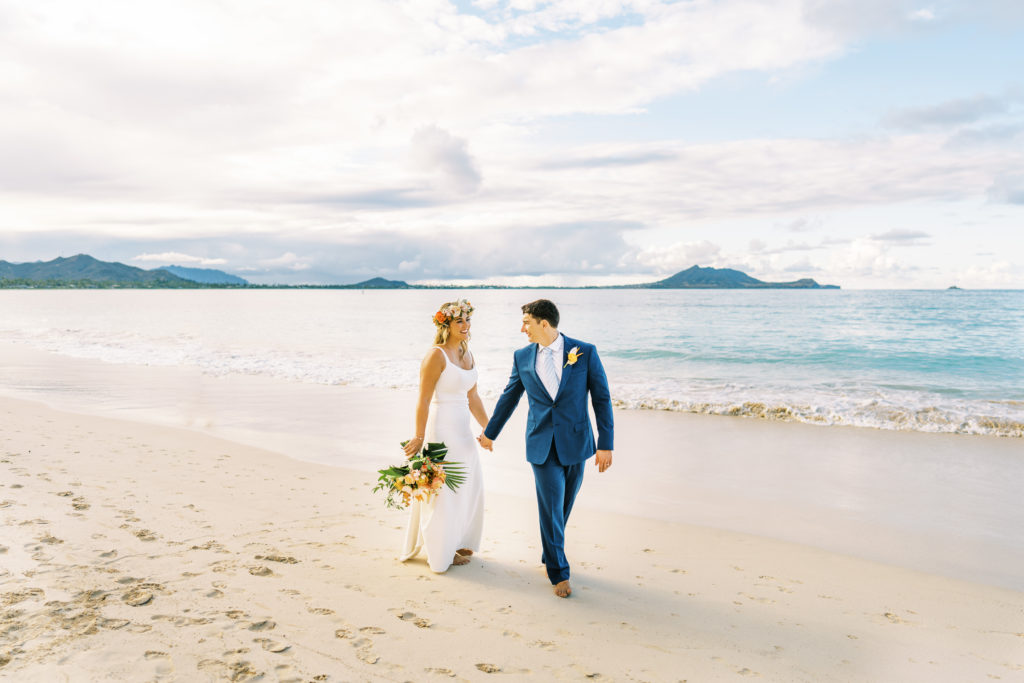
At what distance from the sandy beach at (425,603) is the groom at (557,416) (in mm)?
465

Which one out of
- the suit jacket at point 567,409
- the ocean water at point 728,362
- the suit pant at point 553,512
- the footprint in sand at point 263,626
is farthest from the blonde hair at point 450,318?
the ocean water at point 728,362

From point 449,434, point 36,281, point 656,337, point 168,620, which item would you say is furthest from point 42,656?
point 36,281

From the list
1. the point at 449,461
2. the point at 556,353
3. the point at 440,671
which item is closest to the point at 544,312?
the point at 556,353

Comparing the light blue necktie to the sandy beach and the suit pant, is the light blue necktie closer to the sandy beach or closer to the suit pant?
the suit pant

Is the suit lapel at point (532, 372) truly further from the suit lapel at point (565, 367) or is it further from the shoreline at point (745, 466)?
the shoreline at point (745, 466)

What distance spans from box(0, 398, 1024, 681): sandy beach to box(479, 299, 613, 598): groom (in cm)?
46

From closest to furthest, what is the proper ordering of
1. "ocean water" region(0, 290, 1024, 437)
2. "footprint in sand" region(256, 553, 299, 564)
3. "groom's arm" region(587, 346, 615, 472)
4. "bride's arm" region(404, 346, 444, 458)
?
"groom's arm" region(587, 346, 615, 472), "bride's arm" region(404, 346, 444, 458), "footprint in sand" region(256, 553, 299, 564), "ocean water" region(0, 290, 1024, 437)

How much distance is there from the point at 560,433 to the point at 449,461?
2.95 ft

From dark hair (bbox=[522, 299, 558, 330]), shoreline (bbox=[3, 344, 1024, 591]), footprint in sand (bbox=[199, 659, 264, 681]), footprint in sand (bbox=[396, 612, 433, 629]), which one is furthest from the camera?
shoreline (bbox=[3, 344, 1024, 591])

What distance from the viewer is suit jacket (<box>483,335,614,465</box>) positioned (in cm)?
434

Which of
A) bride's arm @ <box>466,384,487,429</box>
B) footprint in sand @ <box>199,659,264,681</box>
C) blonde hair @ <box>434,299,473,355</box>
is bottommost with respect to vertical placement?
footprint in sand @ <box>199,659,264,681</box>

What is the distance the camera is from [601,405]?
14.6 feet

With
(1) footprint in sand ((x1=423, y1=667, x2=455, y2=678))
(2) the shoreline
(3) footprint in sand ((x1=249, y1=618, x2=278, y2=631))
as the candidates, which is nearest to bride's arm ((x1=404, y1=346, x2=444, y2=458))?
(3) footprint in sand ((x1=249, y1=618, x2=278, y2=631))

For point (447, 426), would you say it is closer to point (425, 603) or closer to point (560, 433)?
point (560, 433)
